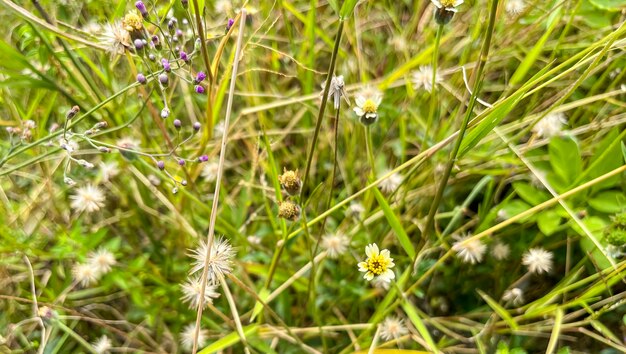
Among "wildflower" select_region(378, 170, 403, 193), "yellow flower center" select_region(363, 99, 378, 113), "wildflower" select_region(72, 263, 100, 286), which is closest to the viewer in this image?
"yellow flower center" select_region(363, 99, 378, 113)

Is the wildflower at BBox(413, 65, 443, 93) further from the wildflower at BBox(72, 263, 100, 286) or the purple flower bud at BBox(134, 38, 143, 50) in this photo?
the wildflower at BBox(72, 263, 100, 286)

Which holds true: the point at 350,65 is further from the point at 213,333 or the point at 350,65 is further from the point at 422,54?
the point at 213,333

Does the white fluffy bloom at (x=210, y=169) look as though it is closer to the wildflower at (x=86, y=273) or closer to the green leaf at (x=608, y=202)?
the wildflower at (x=86, y=273)

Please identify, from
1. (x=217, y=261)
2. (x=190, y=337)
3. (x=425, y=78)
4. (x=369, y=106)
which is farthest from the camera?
(x=425, y=78)

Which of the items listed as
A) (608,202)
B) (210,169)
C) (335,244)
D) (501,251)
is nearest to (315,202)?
(335,244)

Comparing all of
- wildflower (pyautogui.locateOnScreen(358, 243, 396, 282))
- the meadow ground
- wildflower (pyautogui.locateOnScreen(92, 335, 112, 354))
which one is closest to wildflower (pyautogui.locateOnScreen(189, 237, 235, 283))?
the meadow ground

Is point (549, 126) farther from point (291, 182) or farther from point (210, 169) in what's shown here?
point (210, 169)
